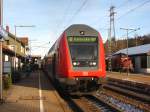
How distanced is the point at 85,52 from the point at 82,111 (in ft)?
19.4

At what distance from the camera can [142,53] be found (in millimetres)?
58000

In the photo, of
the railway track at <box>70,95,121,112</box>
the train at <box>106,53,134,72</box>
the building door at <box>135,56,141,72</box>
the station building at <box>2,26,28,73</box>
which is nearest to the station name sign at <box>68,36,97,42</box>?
the railway track at <box>70,95,121,112</box>

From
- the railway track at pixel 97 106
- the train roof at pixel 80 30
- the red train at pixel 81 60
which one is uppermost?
the train roof at pixel 80 30

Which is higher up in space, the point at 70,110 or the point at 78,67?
the point at 78,67

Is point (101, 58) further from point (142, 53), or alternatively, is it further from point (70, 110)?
point (142, 53)

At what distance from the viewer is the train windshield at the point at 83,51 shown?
20.3 metres

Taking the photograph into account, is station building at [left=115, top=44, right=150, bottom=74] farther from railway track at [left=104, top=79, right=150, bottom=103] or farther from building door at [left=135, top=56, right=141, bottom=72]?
railway track at [left=104, top=79, right=150, bottom=103]

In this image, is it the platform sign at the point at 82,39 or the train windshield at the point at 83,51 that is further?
the platform sign at the point at 82,39

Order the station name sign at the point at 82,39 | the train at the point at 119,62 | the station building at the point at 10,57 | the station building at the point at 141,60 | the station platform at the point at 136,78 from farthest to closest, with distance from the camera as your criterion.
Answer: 1. the train at the point at 119,62
2. the station building at the point at 141,60
3. the station platform at the point at 136,78
4. the station building at the point at 10,57
5. the station name sign at the point at 82,39

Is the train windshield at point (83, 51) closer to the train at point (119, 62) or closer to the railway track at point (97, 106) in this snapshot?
the railway track at point (97, 106)

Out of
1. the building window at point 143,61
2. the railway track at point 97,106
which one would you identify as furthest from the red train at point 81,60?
the building window at point 143,61

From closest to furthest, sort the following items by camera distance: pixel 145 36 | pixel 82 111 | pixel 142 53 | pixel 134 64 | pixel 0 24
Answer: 1. pixel 82 111
2. pixel 0 24
3. pixel 142 53
4. pixel 134 64
5. pixel 145 36

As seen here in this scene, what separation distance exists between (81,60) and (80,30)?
1.72 m

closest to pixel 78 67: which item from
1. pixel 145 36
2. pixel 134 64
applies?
pixel 134 64
